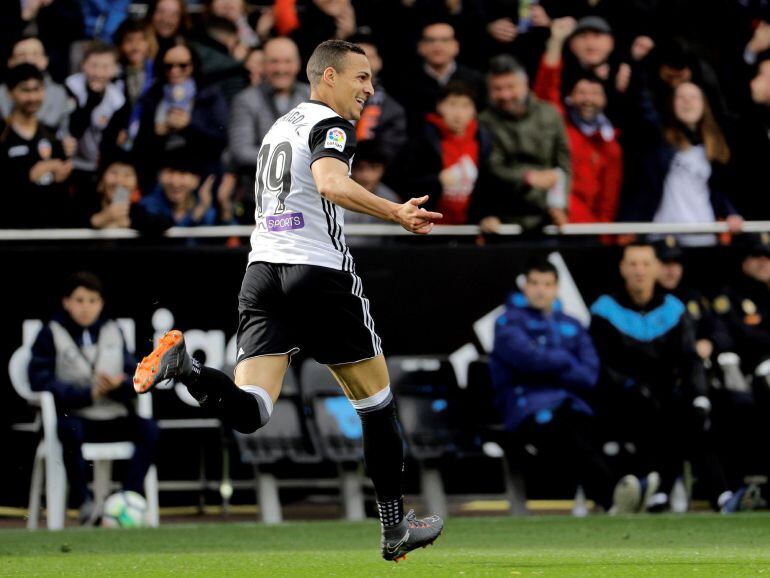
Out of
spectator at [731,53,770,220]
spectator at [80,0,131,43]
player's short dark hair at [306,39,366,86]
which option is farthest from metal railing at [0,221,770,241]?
player's short dark hair at [306,39,366,86]

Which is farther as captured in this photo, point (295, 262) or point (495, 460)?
point (495, 460)

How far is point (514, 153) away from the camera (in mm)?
12273

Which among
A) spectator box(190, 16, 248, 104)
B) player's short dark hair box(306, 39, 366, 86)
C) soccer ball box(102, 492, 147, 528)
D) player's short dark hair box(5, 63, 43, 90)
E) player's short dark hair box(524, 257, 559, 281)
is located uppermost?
spectator box(190, 16, 248, 104)

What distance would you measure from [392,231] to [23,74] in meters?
3.22

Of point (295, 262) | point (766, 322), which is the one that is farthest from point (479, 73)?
point (295, 262)

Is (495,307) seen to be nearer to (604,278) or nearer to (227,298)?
(604,278)

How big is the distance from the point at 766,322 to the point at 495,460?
245 cm

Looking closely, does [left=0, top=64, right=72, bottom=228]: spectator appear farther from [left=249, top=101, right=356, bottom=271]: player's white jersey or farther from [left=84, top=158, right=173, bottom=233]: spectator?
[left=249, top=101, right=356, bottom=271]: player's white jersey

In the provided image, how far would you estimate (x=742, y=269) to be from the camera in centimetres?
1191

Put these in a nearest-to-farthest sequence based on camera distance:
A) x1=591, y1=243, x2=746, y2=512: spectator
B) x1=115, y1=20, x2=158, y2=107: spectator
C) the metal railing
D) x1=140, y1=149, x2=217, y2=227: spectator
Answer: the metal railing < x1=591, y1=243, x2=746, y2=512: spectator < x1=140, y1=149, x2=217, y2=227: spectator < x1=115, y1=20, x2=158, y2=107: spectator

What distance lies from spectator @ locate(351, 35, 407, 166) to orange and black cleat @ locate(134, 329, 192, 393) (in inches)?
228

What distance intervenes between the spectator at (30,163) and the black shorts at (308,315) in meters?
5.01

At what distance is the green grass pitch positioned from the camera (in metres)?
6.86

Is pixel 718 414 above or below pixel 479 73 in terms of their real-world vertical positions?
below
